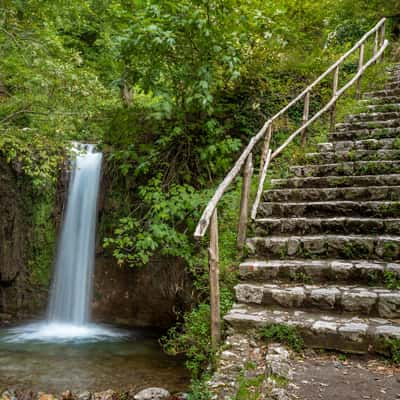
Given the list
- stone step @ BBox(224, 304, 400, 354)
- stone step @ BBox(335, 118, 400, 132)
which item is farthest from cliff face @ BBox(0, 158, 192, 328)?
stone step @ BBox(224, 304, 400, 354)

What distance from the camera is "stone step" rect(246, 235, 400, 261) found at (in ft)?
11.8

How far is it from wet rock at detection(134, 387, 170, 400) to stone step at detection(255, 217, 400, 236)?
2.03 metres

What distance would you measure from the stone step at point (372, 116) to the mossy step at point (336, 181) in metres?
2.02

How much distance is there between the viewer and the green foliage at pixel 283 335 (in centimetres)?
285

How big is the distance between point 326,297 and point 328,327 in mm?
387

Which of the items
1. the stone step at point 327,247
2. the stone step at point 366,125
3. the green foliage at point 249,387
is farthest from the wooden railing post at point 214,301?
the stone step at point 366,125

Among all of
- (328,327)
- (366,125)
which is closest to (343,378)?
(328,327)

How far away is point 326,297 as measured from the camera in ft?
10.4

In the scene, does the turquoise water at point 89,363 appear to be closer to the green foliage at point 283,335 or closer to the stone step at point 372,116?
the green foliage at point 283,335

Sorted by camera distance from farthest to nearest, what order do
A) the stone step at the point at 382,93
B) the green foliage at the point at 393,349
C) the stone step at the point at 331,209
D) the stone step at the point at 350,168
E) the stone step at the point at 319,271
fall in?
the stone step at the point at 382,93 → the stone step at the point at 350,168 → the stone step at the point at 331,209 → the stone step at the point at 319,271 → the green foliage at the point at 393,349

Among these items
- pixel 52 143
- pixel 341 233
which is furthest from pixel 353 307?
pixel 52 143

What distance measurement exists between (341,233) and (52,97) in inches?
191

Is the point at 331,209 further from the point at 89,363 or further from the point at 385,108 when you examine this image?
the point at 89,363

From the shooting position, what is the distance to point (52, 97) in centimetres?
628
